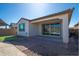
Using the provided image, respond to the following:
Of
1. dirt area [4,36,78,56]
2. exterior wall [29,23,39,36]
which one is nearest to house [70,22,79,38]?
dirt area [4,36,78,56]

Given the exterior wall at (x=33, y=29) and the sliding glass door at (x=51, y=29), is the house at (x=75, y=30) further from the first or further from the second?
the exterior wall at (x=33, y=29)

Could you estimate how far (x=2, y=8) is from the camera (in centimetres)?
748

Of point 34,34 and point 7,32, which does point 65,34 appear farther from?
point 7,32

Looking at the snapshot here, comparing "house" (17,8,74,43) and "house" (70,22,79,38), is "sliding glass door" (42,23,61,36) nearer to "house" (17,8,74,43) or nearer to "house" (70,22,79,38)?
"house" (17,8,74,43)

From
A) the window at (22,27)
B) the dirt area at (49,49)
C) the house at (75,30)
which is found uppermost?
the window at (22,27)

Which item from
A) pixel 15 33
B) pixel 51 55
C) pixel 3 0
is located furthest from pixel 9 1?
pixel 15 33

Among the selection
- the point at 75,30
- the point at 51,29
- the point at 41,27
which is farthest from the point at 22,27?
the point at 75,30

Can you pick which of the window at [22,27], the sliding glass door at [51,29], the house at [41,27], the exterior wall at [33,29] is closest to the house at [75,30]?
the house at [41,27]

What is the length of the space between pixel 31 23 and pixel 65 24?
6009mm

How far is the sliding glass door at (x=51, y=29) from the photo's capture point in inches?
456

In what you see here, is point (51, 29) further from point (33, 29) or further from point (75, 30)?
point (75, 30)

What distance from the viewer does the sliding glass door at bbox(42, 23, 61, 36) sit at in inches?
456

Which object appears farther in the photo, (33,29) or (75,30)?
(33,29)

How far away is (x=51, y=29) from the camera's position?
12492mm
